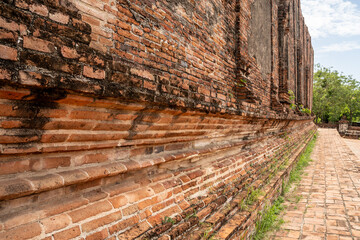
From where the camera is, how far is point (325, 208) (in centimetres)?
456

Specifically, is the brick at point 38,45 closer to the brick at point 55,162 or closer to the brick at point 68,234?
the brick at point 55,162

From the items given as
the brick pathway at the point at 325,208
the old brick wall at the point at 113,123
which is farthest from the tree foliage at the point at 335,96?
the old brick wall at the point at 113,123

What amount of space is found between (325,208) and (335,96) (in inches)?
1452

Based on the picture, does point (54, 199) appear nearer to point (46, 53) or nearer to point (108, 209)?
point (108, 209)

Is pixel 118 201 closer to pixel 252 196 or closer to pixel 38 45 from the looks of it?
pixel 38 45

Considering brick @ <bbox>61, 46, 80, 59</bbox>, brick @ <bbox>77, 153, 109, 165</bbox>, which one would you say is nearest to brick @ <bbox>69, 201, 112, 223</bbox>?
brick @ <bbox>77, 153, 109, 165</bbox>

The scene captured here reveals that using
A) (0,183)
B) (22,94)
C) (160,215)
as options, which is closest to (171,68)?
(160,215)

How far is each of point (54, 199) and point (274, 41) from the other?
7.03m

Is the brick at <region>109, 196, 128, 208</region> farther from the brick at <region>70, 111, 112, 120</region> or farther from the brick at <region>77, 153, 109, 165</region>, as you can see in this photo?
the brick at <region>70, 111, 112, 120</region>

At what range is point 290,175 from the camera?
6.59 meters

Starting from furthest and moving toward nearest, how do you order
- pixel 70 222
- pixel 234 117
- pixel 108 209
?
pixel 234 117 < pixel 108 209 < pixel 70 222

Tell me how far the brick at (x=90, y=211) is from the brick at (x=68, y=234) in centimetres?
5

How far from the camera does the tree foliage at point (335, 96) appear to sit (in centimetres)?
3472

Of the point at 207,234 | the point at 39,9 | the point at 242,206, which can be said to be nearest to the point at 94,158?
the point at 39,9
